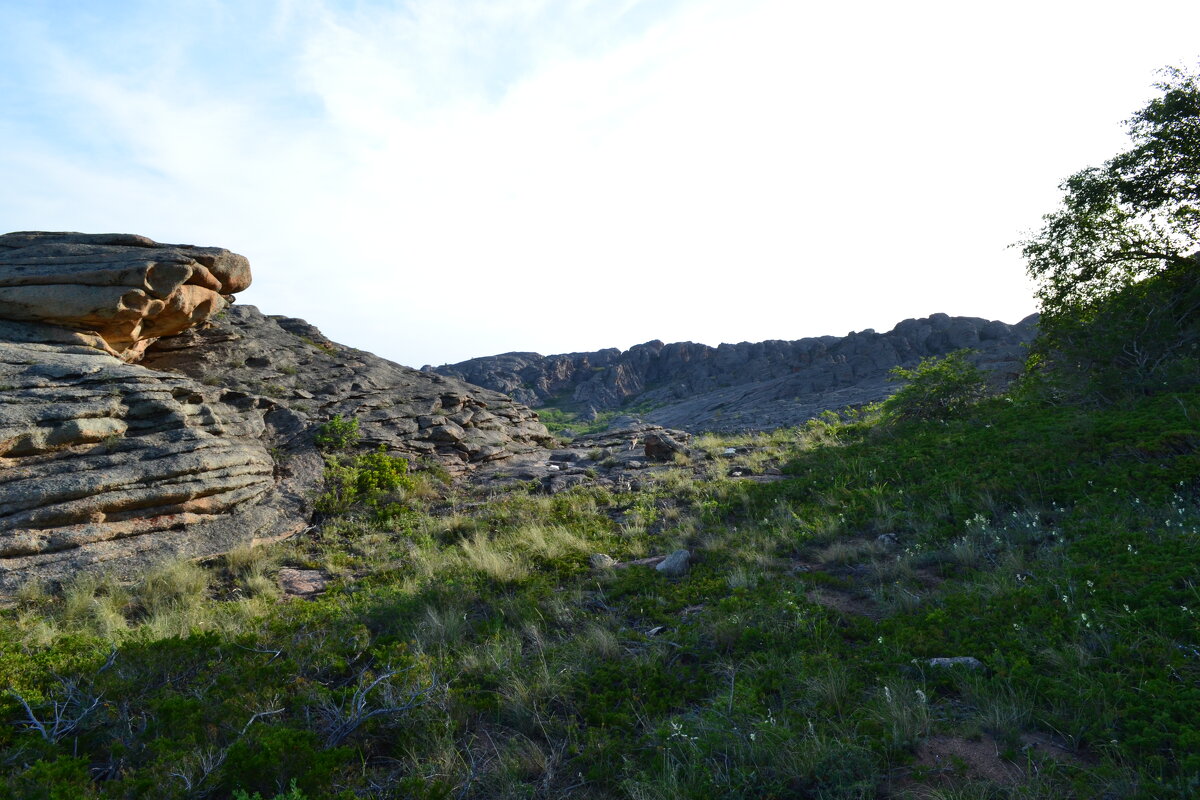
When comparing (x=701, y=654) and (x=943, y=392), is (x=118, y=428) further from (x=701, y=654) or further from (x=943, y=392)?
(x=943, y=392)

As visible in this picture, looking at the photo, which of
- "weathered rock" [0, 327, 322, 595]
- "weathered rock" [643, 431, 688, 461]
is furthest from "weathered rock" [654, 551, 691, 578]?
"weathered rock" [643, 431, 688, 461]

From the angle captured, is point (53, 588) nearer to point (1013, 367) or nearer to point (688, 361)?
point (1013, 367)

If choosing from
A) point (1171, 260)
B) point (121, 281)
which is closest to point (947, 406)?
point (1171, 260)

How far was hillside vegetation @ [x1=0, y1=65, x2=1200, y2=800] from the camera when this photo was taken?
11.7 feet

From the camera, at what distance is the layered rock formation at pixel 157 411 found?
930 cm

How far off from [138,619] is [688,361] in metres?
74.5

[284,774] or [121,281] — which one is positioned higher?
[121,281]

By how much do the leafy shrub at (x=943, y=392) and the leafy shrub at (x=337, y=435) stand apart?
15.3 m

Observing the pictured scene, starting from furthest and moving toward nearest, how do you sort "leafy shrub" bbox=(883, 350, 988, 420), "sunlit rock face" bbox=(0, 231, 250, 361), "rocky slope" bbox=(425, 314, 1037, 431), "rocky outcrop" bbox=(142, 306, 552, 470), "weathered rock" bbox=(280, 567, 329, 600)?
1. "rocky slope" bbox=(425, 314, 1037, 431)
2. "rocky outcrop" bbox=(142, 306, 552, 470)
3. "leafy shrub" bbox=(883, 350, 988, 420)
4. "sunlit rock face" bbox=(0, 231, 250, 361)
5. "weathered rock" bbox=(280, 567, 329, 600)

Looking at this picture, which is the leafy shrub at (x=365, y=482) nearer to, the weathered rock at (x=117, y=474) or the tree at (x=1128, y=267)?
the weathered rock at (x=117, y=474)

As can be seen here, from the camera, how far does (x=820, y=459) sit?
13.3 meters

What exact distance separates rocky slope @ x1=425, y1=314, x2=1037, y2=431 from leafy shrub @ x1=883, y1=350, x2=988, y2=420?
3.88 metres

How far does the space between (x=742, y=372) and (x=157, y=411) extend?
61.6 metres

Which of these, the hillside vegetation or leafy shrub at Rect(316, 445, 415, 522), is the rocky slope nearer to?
the hillside vegetation
